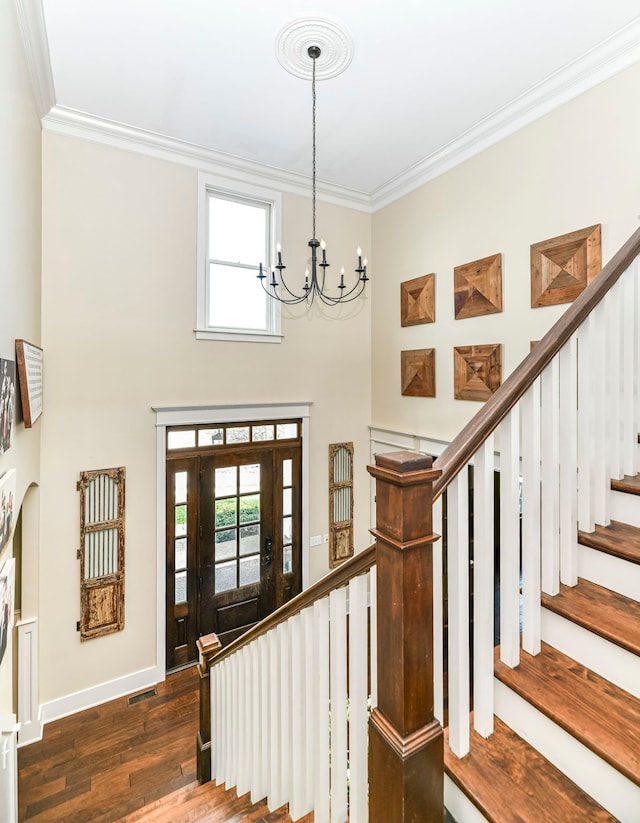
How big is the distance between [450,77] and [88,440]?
12.5ft

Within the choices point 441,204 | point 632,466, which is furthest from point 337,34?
point 632,466

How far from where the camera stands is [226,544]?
4051 mm

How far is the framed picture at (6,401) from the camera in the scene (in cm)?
171

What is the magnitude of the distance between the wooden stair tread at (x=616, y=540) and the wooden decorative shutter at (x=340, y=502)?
10.0ft

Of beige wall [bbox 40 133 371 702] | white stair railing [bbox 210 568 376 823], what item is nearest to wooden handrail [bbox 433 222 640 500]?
white stair railing [bbox 210 568 376 823]

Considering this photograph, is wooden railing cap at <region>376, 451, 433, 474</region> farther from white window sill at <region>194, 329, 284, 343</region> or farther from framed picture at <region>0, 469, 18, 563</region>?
white window sill at <region>194, 329, 284, 343</region>

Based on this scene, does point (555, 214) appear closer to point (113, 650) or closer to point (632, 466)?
point (632, 466)

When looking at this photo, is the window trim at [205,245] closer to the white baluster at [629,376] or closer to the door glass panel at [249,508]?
the door glass panel at [249,508]

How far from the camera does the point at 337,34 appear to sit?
2.49 meters

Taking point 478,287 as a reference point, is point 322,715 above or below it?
below

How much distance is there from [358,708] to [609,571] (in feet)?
3.35

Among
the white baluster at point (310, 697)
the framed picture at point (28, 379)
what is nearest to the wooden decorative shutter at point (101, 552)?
the framed picture at point (28, 379)

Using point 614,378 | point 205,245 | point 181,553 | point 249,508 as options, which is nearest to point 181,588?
point 181,553

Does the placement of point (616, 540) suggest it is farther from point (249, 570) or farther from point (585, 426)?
point (249, 570)
